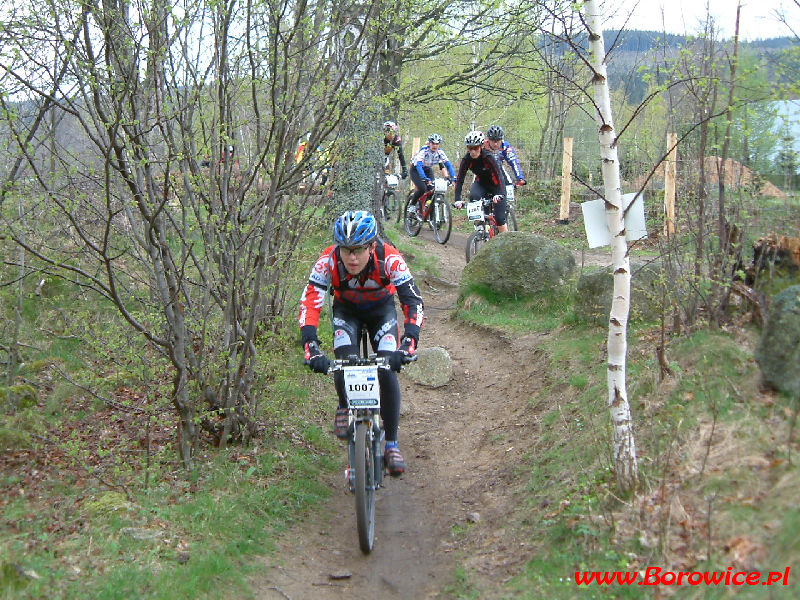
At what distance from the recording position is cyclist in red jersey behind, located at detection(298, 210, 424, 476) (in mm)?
5180

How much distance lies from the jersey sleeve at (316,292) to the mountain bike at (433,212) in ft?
28.6

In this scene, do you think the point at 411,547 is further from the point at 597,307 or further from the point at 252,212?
the point at 597,307

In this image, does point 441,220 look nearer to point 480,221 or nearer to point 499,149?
point 480,221

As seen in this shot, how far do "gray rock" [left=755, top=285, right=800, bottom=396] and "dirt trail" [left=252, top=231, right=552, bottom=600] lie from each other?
182 cm

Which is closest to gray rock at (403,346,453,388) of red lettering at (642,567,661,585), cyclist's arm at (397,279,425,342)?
cyclist's arm at (397,279,425,342)

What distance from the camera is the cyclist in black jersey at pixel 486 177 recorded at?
11.3 metres

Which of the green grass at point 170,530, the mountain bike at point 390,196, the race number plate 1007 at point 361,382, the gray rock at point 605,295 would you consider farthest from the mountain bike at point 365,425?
the mountain bike at point 390,196

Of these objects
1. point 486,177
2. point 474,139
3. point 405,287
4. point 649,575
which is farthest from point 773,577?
point 486,177

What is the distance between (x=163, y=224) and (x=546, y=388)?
3928 millimetres

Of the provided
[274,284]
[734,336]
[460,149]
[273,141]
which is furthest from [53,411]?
[460,149]

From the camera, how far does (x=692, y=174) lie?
623cm

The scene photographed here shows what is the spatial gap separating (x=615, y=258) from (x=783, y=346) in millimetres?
1094

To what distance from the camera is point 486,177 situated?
11.7 meters

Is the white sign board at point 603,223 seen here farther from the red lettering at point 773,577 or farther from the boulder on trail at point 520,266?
the boulder on trail at point 520,266
